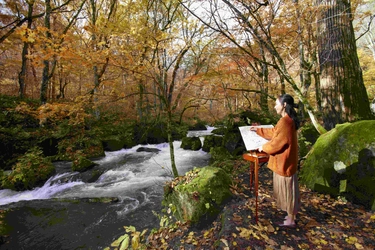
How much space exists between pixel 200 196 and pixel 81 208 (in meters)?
4.55

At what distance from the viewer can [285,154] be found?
282 centimetres

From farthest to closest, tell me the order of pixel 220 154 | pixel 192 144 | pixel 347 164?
1. pixel 192 144
2. pixel 220 154
3. pixel 347 164

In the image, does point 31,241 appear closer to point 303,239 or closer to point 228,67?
point 303,239

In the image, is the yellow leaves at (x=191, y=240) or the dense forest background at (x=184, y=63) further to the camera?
the dense forest background at (x=184, y=63)

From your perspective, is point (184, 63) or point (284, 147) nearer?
point (284, 147)

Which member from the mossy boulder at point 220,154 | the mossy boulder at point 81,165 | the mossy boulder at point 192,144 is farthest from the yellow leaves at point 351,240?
the mossy boulder at point 192,144

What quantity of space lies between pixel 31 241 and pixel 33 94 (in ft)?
71.4

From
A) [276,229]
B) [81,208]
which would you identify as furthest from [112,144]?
[276,229]

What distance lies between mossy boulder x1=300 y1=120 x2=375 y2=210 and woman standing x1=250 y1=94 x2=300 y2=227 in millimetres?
1696

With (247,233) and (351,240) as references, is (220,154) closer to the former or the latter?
(247,233)

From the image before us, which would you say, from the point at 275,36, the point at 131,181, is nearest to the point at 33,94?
the point at 131,181

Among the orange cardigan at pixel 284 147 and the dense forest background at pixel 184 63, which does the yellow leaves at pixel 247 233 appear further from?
the dense forest background at pixel 184 63

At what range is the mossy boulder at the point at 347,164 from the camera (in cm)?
353

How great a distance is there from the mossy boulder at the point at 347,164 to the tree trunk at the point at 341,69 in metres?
0.93
